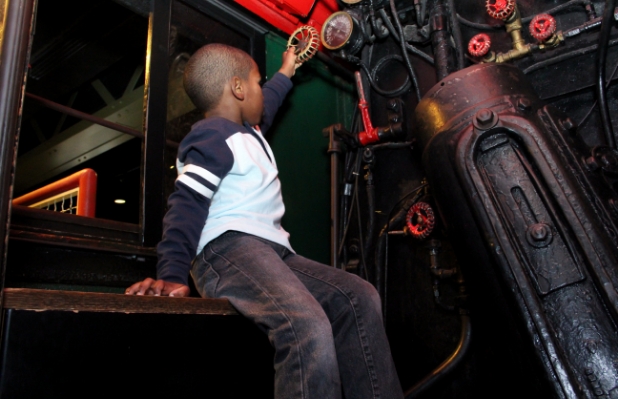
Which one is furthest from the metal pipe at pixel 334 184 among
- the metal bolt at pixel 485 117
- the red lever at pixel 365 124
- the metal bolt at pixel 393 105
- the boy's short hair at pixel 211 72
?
the metal bolt at pixel 485 117

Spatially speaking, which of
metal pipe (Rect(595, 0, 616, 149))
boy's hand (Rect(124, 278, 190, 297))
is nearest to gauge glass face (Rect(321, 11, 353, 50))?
metal pipe (Rect(595, 0, 616, 149))

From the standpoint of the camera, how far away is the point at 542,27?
1.96 meters

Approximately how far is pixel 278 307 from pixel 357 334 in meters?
0.26

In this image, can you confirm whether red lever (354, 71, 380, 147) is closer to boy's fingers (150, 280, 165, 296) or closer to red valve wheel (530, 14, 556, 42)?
red valve wheel (530, 14, 556, 42)

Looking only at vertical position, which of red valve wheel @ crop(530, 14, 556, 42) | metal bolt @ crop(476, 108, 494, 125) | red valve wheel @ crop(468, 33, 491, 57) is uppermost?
red valve wheel @ crop(468, 33, 491, 57)

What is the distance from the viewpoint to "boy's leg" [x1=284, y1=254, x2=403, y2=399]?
1210 millimetres

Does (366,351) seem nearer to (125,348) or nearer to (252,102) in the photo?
(125,348)

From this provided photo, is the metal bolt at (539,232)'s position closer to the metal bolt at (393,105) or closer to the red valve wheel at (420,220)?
the red valve wheel at (420,220)

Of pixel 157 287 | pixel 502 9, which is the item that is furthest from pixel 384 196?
pixel 157 287

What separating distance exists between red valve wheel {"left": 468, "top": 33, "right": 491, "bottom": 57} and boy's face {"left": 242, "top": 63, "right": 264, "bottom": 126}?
1007mm

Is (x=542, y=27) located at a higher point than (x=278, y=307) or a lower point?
higher

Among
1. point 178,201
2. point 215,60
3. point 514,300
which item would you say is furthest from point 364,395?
point 215,60

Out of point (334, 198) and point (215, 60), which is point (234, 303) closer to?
point (215, 60)

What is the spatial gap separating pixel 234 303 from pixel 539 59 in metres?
1.71
